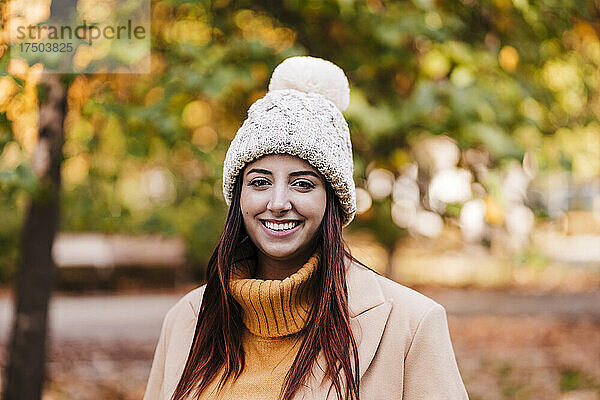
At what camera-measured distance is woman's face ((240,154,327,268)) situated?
6.86 feet

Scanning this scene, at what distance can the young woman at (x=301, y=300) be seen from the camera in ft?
6.81

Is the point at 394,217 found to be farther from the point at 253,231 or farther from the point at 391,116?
the point at 253,231

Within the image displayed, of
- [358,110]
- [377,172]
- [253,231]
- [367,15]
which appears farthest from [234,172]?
[377,172]

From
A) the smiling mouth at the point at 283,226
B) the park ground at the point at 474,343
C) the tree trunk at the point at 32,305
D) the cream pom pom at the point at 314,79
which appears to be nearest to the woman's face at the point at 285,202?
the smiling mouth at the point at 283,226

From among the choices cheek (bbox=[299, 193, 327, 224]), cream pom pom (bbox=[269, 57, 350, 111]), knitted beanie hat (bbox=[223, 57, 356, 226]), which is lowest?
cheek (bbox=[299, 193, 327, 224])

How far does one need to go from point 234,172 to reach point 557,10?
2605 millimetres

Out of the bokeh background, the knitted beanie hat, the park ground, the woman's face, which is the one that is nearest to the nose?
the woman's face

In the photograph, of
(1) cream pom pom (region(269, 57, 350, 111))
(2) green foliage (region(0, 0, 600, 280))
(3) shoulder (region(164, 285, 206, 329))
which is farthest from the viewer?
(2) green foliage (region(0, 0, 600, 280))

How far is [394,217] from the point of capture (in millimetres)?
4684

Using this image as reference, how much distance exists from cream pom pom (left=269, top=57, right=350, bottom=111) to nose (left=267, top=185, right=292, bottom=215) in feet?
1.37

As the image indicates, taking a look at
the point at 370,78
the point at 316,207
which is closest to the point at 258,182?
the point at 316,207

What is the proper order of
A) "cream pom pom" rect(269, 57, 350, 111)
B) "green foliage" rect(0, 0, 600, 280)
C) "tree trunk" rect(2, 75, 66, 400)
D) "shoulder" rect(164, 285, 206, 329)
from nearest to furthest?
"cream pom pom" rect(269, 57, 350, 111), "shoulder" rect(164, 285, 206, 329), "green foliage" rect(0, 0, 600, 280), "tree trunk" rect(2, 75, 66, 400)

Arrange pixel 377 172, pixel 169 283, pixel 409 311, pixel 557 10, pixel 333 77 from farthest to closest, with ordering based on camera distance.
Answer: pixel 169 283 < pixel 377 172 < pixel 557 10 < pixel 333 77 < pixel 409 311

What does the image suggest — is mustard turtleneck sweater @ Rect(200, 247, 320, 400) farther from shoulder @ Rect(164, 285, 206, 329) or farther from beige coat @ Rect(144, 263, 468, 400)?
shoulder @ Rect(164, 285, 206, 329)
